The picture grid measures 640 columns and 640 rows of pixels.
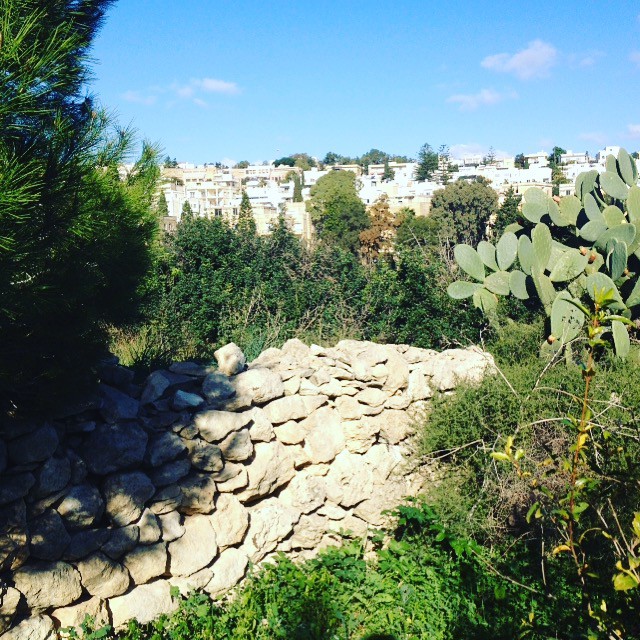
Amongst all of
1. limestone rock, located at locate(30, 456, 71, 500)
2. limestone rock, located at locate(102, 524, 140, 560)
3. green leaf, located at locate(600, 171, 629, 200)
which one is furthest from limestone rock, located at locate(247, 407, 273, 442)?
green leaf, located at locate(600, 171, 629, 200)

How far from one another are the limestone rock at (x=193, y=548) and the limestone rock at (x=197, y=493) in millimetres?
68

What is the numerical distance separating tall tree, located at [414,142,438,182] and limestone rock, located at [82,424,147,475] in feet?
215

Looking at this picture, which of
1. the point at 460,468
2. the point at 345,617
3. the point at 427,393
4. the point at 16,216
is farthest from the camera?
the point at 427,393

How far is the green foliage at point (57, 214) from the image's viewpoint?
2775mm

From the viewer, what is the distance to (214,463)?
420 cm

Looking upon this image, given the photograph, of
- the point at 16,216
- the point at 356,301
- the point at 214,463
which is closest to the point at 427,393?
the point at 214,463

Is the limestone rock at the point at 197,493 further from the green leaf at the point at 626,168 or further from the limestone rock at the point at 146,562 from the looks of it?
the green leaf at the point at 626,168

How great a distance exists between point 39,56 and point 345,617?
3.13m

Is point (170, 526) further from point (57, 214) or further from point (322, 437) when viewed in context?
point (57, 214)

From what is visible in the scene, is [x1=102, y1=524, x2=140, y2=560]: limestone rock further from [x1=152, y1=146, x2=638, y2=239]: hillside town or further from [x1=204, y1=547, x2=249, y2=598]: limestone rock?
[x1=152, y1=146, x2=638, y2=239]: hillside town

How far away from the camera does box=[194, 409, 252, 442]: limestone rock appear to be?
4.21 meters

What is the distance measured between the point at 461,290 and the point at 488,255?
497 millimetres

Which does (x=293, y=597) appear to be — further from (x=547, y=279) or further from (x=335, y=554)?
(x=547, y=279)

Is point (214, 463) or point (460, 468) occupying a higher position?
point (214, 463)
